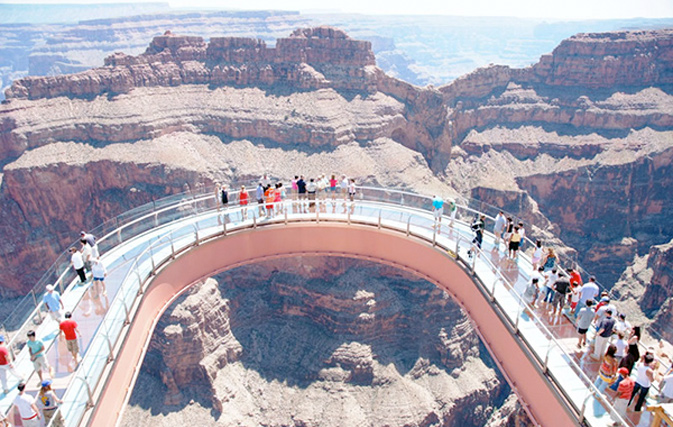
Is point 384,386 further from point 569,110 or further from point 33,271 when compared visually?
point 569,110

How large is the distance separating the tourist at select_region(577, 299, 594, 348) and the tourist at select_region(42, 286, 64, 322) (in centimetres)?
1816

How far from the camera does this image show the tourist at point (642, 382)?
48.4ft

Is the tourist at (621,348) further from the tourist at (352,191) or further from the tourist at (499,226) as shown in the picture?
the tourist at (352,191)

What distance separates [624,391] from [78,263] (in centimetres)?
1979

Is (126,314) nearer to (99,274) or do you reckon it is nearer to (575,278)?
(99,274)

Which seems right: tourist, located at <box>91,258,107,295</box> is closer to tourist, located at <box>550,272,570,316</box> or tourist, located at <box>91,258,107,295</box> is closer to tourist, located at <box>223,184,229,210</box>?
tourist, located at <box>223,184,229,210</box>

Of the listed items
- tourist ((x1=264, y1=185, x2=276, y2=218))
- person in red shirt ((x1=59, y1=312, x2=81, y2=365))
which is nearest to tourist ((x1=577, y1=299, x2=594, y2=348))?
tourist ((x1=264, y1=185, x2=276, y2=218))

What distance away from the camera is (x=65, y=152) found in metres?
58.4

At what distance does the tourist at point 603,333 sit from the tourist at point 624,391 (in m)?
1.55

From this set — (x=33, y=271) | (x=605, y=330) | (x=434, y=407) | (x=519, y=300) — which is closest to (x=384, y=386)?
(x=434, y=407)

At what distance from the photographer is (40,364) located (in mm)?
16672

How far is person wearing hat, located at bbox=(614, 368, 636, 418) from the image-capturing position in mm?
15250

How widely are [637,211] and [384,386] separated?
161 feet

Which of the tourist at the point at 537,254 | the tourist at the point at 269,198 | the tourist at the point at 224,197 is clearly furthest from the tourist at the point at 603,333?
the tourist at the point at 224,197
